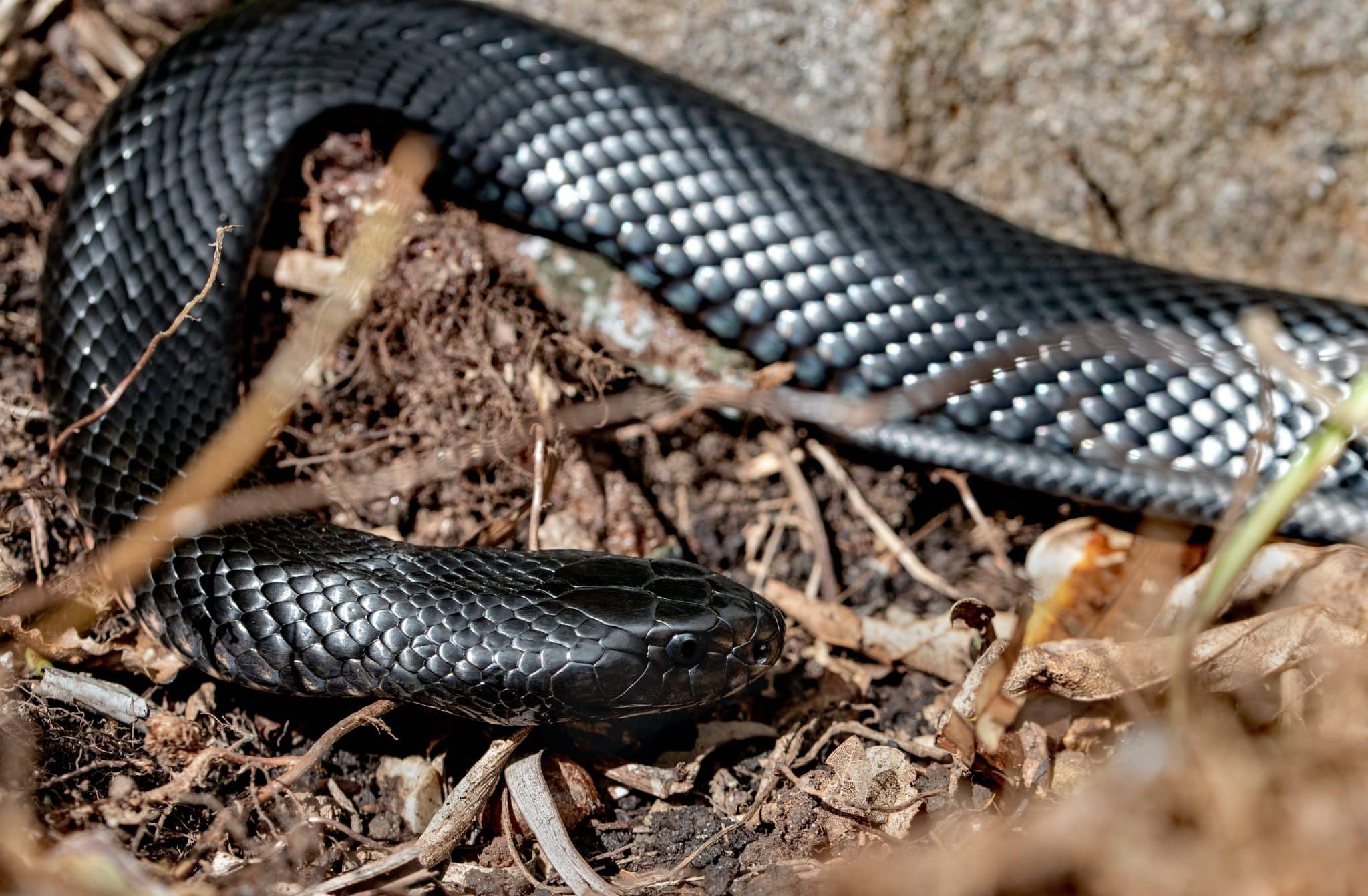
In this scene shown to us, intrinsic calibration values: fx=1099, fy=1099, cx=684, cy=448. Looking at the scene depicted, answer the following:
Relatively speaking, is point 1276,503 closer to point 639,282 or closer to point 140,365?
point 639,282

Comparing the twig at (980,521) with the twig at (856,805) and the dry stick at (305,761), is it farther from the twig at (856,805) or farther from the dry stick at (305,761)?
the dry stick at (305,761)

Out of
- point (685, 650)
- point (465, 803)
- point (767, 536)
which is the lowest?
point (465, 803)

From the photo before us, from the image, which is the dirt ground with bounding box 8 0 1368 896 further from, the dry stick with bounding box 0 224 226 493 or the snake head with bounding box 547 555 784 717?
the snake head with bounding box 547 555 784 717

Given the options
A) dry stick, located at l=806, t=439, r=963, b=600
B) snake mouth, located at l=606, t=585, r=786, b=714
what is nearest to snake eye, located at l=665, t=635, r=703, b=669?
snake mouth, located at l=606, t=585, r=786, b=714

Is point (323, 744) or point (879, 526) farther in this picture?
point (879, 526)

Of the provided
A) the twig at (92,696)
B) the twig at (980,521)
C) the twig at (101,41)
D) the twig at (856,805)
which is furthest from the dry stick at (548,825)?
the twig at (101,41)

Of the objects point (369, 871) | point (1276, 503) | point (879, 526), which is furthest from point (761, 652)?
point (1276, 503)
